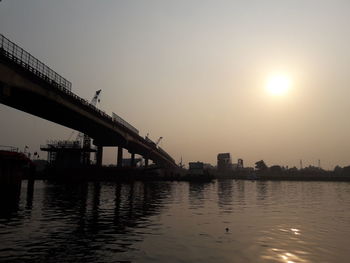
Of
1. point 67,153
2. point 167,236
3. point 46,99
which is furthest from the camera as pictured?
point 67,153

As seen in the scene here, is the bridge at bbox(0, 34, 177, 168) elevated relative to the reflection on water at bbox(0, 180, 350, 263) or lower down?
elevated

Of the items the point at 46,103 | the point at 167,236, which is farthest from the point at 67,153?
the point at 167,236

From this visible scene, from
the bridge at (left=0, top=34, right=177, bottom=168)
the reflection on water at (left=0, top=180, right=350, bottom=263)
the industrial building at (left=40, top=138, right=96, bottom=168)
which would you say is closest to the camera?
the reflection on water at (left=0, top=180, right=350, bottom=263)

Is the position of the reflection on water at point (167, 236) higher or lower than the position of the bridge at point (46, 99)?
lower

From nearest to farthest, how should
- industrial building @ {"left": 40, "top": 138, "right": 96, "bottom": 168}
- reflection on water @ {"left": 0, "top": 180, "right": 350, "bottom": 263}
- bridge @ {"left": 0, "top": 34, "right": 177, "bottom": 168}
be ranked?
reflection on water @ {"left": 0, "top": 180, "right": 350, "bottom": 263}
bridge @ {"left": 0, "top": 34, "right": 177, "bottom": 168}
industrial building @ {"left": 40, "top": 138, "right": 96, "bottom": 168}

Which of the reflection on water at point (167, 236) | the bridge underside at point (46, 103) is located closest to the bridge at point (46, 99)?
the bridge underside at point (46, 103)

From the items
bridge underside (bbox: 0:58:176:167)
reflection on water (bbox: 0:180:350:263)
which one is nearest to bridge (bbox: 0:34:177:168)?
bridge underside (bbox: 0:58:176:167)

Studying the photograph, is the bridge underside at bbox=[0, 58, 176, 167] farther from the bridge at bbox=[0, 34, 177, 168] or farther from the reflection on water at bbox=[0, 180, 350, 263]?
the reflection on water at bbox=[0, 180, 350, 263]

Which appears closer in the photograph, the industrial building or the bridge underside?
the bridge underside

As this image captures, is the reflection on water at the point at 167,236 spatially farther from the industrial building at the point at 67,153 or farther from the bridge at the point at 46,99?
the industrial building at the point at 67,153

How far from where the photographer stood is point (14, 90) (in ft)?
179

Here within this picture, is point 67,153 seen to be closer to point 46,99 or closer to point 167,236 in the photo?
point 46,99

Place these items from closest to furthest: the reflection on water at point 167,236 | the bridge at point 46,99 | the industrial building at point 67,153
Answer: the reflection on water at point 167,236 → the bridge at point 46,99 → the industrial building at point 67,153

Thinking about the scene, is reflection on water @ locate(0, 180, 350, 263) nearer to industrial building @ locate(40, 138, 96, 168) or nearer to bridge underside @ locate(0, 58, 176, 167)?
bridge underside @ locate(0, 58, 176, 167)
